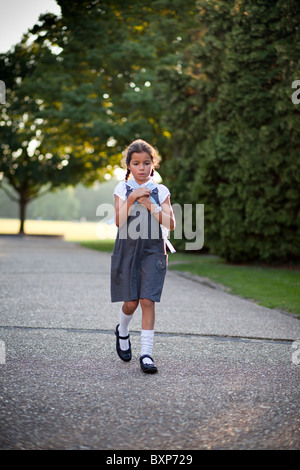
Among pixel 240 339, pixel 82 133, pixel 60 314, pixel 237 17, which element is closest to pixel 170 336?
pixel 240 339

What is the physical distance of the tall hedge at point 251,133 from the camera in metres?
12.1

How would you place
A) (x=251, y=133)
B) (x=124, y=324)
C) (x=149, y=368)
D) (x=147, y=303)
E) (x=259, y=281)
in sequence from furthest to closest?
(x=251, y=133)
(x=259, y=281)
(x=124, y=324)
(x=147, y=303)
(x=149, y=368)

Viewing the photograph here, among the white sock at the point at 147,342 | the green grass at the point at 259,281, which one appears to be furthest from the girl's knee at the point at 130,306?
the green grass at the point at 259,281

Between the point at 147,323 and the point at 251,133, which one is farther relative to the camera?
the point at 251,133

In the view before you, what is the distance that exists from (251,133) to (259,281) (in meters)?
4.29

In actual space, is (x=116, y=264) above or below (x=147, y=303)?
above

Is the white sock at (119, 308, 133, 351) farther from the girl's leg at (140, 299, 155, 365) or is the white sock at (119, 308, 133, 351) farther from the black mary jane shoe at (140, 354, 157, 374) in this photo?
the black mary jane shoe at (140, 354, 157, 374)

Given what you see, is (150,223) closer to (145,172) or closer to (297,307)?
(145,172)

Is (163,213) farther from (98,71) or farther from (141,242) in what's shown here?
(98,71)

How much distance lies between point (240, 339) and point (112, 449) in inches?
110

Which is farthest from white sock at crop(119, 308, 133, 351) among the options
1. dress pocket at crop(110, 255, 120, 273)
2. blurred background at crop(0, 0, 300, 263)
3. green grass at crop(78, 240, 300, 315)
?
blurred background at crop(0, 0, 300, 263)

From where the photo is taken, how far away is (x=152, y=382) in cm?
364

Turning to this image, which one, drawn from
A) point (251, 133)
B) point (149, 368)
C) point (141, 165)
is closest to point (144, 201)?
point (141, 165)

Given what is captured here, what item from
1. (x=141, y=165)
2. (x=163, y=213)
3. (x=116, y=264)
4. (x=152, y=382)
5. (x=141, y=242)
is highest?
(x=141, y=165)
